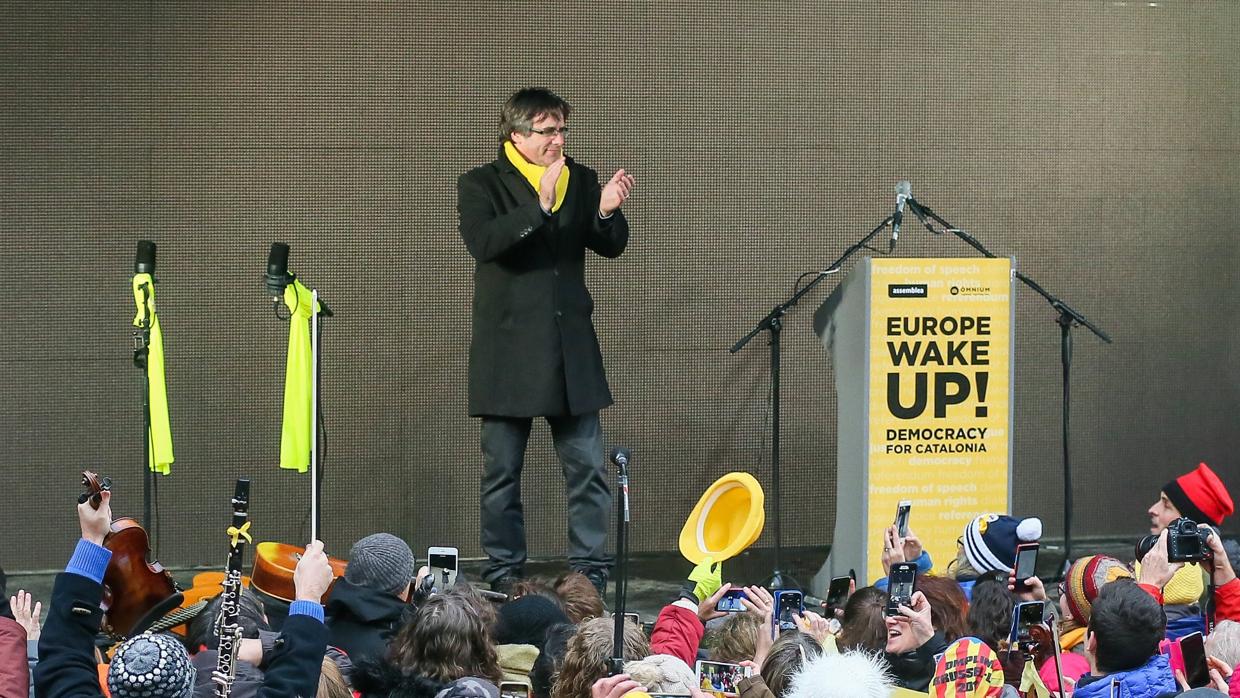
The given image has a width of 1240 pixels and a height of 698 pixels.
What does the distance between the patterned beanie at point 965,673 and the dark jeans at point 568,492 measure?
2427 millimetres

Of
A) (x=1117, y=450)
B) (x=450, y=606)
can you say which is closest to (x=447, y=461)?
(x=1117, y=450)

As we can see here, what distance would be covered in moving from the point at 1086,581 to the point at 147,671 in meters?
2.38

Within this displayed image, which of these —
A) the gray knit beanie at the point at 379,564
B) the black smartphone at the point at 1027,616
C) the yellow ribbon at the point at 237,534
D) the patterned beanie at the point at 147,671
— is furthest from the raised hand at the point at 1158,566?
the patterned beanie at the point at 147,671

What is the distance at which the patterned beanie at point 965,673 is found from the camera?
272 centimetres

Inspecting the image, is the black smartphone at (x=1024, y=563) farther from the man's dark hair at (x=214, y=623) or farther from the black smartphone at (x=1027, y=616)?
the man's dark hair at (x=214, y=623)

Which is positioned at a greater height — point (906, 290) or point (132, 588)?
point (906, 290)

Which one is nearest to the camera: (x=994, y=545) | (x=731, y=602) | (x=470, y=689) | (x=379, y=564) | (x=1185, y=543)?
(x=470, y=689)

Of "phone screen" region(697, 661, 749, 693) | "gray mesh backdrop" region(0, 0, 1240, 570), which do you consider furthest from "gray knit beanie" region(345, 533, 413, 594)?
"gray mesh backdrop" region(0, 0, 1240, 570)

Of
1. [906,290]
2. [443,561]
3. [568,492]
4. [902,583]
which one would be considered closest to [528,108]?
[568,492]

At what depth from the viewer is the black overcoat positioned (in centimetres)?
512

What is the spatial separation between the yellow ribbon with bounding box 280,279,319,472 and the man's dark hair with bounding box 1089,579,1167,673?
3201 mm

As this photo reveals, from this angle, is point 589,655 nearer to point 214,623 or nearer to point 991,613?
point 214,623

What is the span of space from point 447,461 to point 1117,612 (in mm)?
3997

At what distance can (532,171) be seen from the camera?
16.9ft
